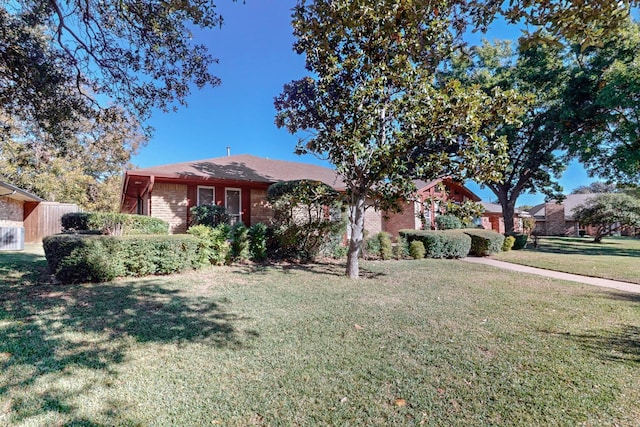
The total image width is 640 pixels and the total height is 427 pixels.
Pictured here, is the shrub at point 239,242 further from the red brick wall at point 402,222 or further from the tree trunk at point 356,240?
the red brick wall at point 402,222

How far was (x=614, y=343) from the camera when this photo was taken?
4246 millimetres

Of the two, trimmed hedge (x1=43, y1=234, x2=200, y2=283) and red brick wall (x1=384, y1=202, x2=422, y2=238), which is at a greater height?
red brick wall (x1=384, y1=202, x2=422, y2=238)

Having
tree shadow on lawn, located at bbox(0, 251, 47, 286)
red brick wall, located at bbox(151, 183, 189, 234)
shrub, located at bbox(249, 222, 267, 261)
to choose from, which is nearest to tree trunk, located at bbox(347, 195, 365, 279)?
shrub, located at bbox(249, 222, 267, 261)

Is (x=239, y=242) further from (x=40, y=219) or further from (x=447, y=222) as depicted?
(x=40, y=219)

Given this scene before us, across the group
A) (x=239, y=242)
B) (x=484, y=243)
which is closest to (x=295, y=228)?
(x=239, y=242)

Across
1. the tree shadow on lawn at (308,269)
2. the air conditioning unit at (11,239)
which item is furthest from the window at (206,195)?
the air conditioning unit at (11,239)

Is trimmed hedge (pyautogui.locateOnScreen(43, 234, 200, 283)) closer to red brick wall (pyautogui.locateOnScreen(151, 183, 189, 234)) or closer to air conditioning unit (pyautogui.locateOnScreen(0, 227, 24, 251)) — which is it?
red brick wall (pyautogui.locateOnScreen(151, 183, 189, 234))

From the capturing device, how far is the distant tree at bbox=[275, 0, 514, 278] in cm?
718

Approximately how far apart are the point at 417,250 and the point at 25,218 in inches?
888

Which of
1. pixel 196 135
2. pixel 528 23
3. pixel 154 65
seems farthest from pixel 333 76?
pixel 196 135

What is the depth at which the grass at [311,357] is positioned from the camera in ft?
8.80

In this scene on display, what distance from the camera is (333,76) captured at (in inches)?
323

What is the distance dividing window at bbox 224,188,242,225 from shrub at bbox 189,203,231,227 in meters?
1.40

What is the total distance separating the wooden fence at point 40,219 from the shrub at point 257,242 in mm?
15839
